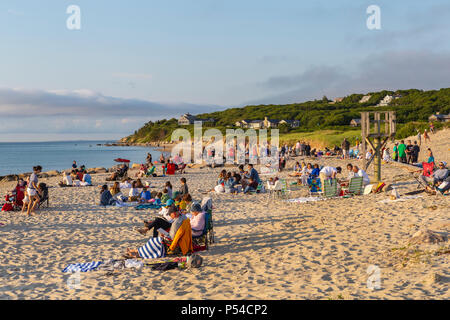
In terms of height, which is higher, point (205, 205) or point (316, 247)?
point (205, 205)

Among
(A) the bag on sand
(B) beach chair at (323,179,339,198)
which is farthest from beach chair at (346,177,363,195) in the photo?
(A) the bag on sand

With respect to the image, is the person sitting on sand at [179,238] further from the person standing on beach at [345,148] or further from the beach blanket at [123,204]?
the person standing on beach at [345,148]

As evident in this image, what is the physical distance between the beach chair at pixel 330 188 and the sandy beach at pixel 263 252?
28.6 inches

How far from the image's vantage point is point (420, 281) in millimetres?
4789

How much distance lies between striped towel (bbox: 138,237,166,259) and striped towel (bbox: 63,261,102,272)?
756mm

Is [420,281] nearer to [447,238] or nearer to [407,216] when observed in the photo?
[447,238]

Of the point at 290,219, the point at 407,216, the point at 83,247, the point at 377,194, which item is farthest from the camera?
the point at 377,194

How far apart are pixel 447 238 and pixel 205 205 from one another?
4.87 m

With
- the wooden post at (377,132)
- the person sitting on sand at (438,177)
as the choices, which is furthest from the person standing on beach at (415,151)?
the person sitting on sand at (438,177)

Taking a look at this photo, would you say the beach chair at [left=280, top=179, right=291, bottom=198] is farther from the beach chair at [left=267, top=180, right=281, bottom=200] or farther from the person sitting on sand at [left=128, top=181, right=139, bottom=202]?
the person sitting on sand at [left=128, top=181, right=139, bottom=202]

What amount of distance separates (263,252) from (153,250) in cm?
202

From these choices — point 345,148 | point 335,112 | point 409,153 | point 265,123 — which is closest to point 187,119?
point 265,123

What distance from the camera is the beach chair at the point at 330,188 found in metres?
11.9
